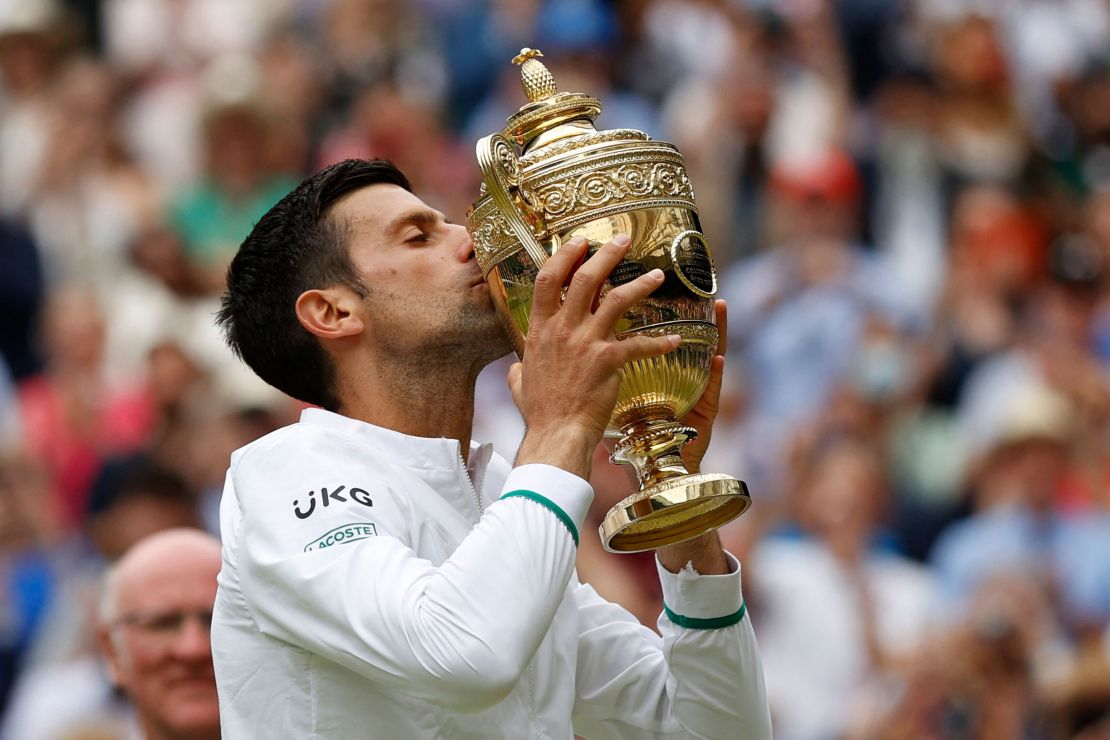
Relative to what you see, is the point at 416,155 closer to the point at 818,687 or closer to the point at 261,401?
the point at 261,401

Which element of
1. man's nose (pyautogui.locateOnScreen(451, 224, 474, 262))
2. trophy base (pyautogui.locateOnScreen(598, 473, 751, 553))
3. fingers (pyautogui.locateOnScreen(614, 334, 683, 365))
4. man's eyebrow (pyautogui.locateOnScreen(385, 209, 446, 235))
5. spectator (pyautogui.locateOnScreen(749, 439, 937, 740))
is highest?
spectator (pyautogui.locateOnScreen(749, 439, 937, 740))

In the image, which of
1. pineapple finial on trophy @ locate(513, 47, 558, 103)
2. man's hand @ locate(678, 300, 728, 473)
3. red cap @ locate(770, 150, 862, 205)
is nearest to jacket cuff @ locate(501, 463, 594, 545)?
man's hand @ locate(678, 300, 728, 473)

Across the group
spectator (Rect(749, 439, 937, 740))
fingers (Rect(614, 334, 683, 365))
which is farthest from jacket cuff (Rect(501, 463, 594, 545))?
spectator (Rect(749, 439, 937, 740))

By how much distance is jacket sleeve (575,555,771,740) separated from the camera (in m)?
3.69

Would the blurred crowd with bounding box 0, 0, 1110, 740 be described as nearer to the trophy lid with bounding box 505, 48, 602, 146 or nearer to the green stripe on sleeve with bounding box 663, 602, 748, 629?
the green stripe on sleeve with bounding box 663, 602, 748, 629

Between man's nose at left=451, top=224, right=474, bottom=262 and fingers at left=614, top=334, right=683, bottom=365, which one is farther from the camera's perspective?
man's nose at left=451, top=224, right=474, bottom=262

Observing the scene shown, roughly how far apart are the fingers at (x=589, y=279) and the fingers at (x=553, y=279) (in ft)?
0.06

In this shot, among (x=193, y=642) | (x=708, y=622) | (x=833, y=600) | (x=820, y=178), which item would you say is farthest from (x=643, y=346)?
(x=820, y=178)

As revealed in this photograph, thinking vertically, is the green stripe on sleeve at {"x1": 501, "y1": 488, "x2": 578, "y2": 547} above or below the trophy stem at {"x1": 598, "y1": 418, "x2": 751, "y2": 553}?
below

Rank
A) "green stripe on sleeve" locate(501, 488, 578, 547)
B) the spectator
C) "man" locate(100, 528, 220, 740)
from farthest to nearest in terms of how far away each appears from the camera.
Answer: the spectator
"man" locate(100, 528, 220, 740)
"green stripe on sleeve" locate(501, 488, 578, 547)

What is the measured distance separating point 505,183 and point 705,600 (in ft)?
3.03

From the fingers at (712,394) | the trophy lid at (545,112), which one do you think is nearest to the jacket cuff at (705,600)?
the fingers at (712,394)

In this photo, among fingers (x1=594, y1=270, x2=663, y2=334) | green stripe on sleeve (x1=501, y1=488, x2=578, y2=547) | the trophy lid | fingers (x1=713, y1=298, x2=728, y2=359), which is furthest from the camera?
fingers (x1=713, y1=298, x2=728, y2=359)

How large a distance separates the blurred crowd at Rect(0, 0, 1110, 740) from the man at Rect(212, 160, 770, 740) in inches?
119
